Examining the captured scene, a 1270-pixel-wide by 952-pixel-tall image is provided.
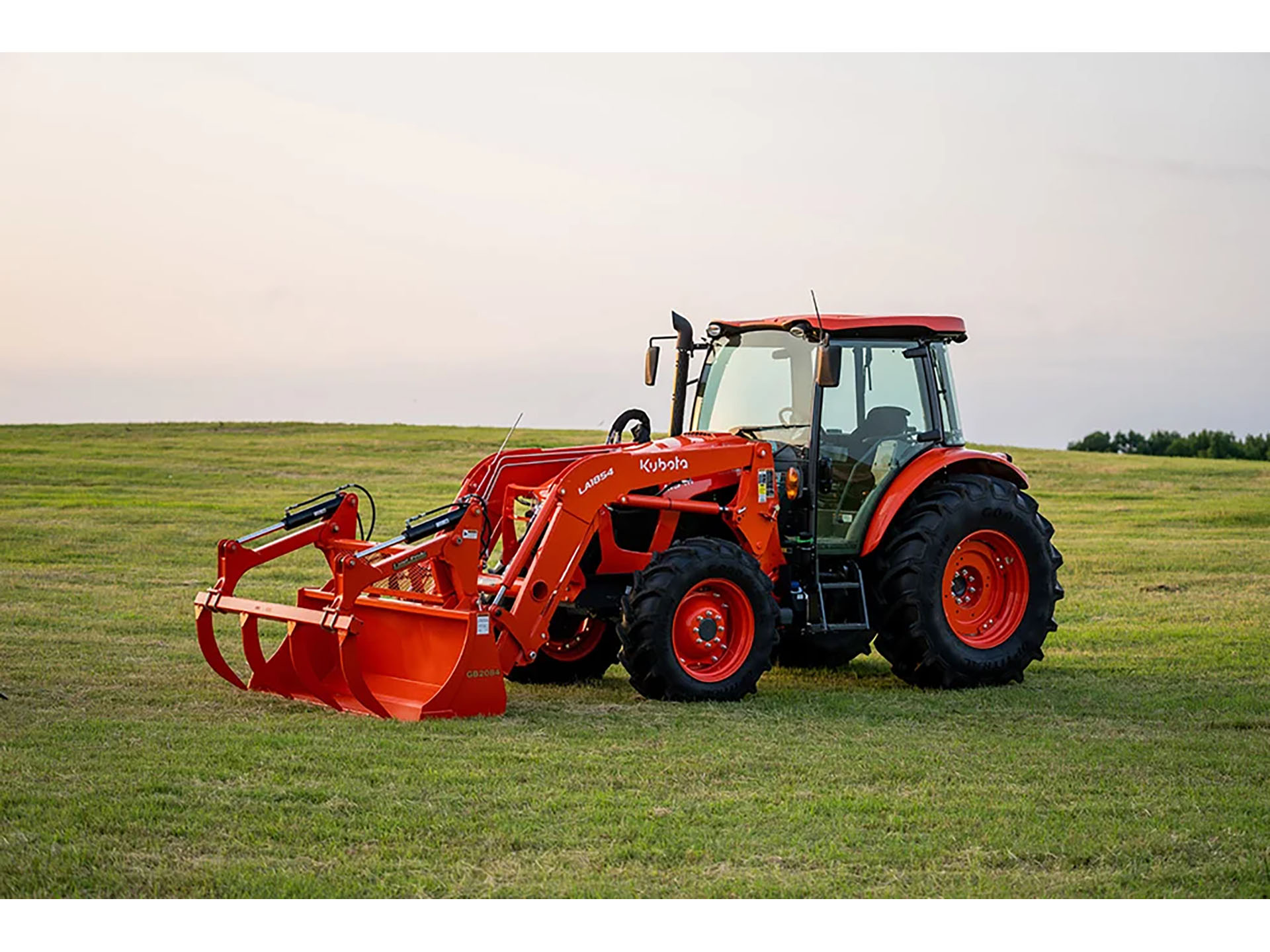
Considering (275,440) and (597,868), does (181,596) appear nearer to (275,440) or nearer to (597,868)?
(597,868)

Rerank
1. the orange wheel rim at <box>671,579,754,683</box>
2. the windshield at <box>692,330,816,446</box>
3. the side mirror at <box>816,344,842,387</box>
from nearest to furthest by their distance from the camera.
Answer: the orange wheel rim at <box>671,579,754,683</box>, the side mirror at <box>816,344,842,387</box>, the windshield at <box>692,330,816,446</box>

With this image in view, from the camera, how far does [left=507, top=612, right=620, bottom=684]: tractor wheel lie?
11.2m

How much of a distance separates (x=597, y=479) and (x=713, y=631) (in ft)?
4.19

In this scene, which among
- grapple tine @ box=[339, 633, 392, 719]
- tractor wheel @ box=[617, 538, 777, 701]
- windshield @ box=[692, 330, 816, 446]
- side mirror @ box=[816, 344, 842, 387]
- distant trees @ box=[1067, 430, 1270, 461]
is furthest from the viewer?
distant trees @ box=[1067, 430, 1270, 461]

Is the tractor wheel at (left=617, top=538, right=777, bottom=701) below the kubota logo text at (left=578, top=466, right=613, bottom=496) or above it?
below

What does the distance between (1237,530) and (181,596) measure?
749 inches

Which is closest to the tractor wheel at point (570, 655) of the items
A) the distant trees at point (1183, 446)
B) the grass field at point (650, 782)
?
the grass field at point (650, 782)

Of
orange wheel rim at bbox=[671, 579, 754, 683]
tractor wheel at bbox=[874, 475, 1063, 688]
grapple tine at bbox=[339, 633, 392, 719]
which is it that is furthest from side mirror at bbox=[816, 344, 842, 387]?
grapple tine at bbox=[339, 633, 392, 719]

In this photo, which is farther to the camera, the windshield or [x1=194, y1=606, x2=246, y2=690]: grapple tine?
the windshield

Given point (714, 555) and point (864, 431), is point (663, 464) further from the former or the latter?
point (864, 431)

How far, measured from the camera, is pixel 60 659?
11633 mm

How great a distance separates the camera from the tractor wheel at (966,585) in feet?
35.4

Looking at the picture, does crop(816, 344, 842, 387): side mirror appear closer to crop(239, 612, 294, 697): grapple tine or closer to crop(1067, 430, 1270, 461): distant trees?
crop(239, 612, 294, 697): grapple tine

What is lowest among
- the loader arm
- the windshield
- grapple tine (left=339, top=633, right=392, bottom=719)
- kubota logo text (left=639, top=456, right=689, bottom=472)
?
grapple tine (left=339, top=633, right=392, bottom=719)
